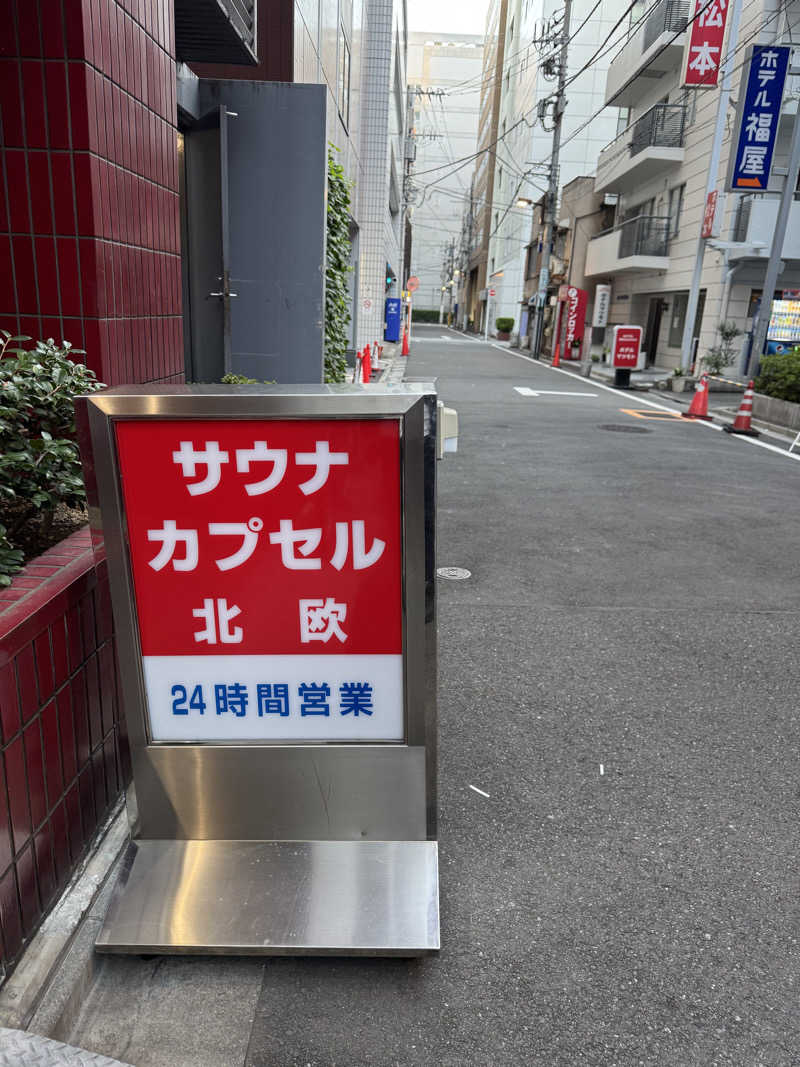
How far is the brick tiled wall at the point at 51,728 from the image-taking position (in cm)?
209

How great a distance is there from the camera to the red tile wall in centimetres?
355

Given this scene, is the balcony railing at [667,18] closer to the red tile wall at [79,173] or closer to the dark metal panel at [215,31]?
the dark metal panel at [215,31]

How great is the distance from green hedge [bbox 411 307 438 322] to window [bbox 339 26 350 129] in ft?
358

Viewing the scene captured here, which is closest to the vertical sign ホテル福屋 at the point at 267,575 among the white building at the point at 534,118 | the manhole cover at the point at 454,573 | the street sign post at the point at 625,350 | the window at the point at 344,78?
the manhole cover at the point at 454,573

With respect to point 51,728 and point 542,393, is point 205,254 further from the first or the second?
point 542,393

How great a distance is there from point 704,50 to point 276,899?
2324cm

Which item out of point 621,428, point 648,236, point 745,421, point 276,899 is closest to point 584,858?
point 276,899

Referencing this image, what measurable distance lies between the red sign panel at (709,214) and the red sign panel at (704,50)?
9.89 feet

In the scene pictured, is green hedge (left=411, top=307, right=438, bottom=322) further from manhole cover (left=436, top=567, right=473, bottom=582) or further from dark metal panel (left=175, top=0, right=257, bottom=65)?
manhole cover (left=436, top=567, right=473, bottom=582)

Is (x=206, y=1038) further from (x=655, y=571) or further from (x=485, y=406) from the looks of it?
(x=485, y=406)

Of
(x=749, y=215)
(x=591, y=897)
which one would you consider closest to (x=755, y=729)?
(x=591, y=897)

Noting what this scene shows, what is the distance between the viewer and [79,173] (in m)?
3.63

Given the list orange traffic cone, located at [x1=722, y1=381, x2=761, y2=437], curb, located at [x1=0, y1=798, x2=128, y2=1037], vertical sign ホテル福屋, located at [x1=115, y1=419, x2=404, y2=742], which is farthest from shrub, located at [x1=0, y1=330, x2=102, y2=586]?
orange traffic cone, located at [x1=722, y1=381, x2=761, y2=437]

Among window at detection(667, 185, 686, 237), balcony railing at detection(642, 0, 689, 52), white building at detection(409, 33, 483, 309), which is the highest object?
white building at detection(409, 33, 483, 309)
